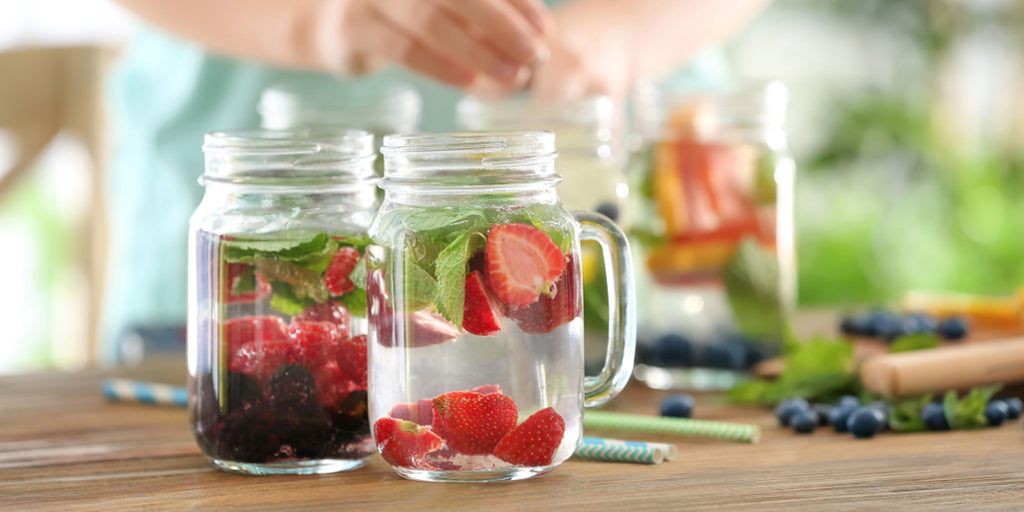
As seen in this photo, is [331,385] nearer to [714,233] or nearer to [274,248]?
[274,248]

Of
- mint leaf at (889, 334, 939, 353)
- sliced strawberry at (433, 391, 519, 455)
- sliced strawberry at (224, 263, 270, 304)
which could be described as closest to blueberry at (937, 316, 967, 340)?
mint leaf at (889, 334, 939, 353)

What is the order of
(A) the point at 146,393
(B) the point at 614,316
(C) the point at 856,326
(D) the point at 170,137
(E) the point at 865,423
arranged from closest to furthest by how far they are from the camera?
(B) the point at 614,316 < (E) the point at 865,423 < (A) the point at 146,393 < (C) the point at 856,326 < (D) the point at 170,137

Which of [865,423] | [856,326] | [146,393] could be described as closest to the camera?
[865,423]

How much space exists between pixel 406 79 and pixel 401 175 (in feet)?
3.51

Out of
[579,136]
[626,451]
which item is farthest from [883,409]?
[579,136]

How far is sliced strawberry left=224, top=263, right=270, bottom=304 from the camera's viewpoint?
0.80 meters

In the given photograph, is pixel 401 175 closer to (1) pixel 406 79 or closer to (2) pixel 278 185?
(2) pixel 278 185

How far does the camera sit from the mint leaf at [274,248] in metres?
0.79

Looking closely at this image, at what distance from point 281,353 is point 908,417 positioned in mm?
580

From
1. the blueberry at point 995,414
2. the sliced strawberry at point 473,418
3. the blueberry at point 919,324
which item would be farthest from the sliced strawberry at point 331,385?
the blueberry at point 919,324

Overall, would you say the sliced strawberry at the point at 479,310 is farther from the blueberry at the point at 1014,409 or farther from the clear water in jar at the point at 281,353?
the blueberry at the point at 1014,409

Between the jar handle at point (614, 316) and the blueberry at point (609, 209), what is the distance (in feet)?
0.95

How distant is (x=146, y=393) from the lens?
1.16m

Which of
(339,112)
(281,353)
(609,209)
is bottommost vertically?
(281,353)
